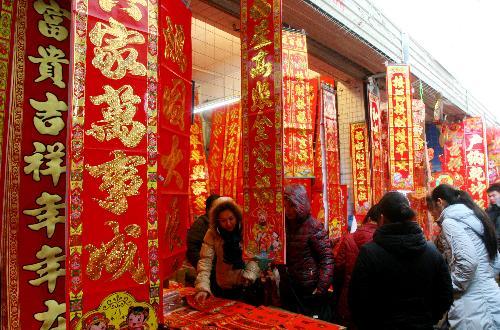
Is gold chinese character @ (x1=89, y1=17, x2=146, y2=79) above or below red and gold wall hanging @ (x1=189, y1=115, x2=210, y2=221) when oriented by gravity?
above

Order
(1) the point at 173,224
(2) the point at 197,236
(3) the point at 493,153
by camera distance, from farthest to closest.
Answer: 1. (3) the point at 493,153
2. (2) the point at 197,236
3. (1) the point at 173,224

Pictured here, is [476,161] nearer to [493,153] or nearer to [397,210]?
[493,153]

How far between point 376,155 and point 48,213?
229 inches

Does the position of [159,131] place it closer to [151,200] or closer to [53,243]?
[151,200]

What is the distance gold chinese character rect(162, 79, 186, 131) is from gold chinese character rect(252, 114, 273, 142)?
0.75m

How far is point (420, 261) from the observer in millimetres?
2438

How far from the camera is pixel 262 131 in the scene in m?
3.41

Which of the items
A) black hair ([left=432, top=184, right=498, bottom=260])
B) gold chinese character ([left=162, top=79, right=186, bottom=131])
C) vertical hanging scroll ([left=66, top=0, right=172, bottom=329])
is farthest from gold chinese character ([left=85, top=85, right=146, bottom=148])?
black hair ([left=432, top=184, right=498, bottom=260])

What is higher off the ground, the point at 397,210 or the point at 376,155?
the point at 376,155

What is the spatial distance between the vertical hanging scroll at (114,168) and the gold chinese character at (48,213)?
470mm

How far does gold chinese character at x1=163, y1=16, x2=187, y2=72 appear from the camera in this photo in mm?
2797

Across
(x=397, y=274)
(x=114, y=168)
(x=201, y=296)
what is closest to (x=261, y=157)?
(x=201, y=296)

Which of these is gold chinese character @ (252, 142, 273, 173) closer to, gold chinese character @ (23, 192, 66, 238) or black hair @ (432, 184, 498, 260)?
gold chinese character @ (23, 192, 66, 238)

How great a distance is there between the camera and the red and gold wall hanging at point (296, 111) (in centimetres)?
456
